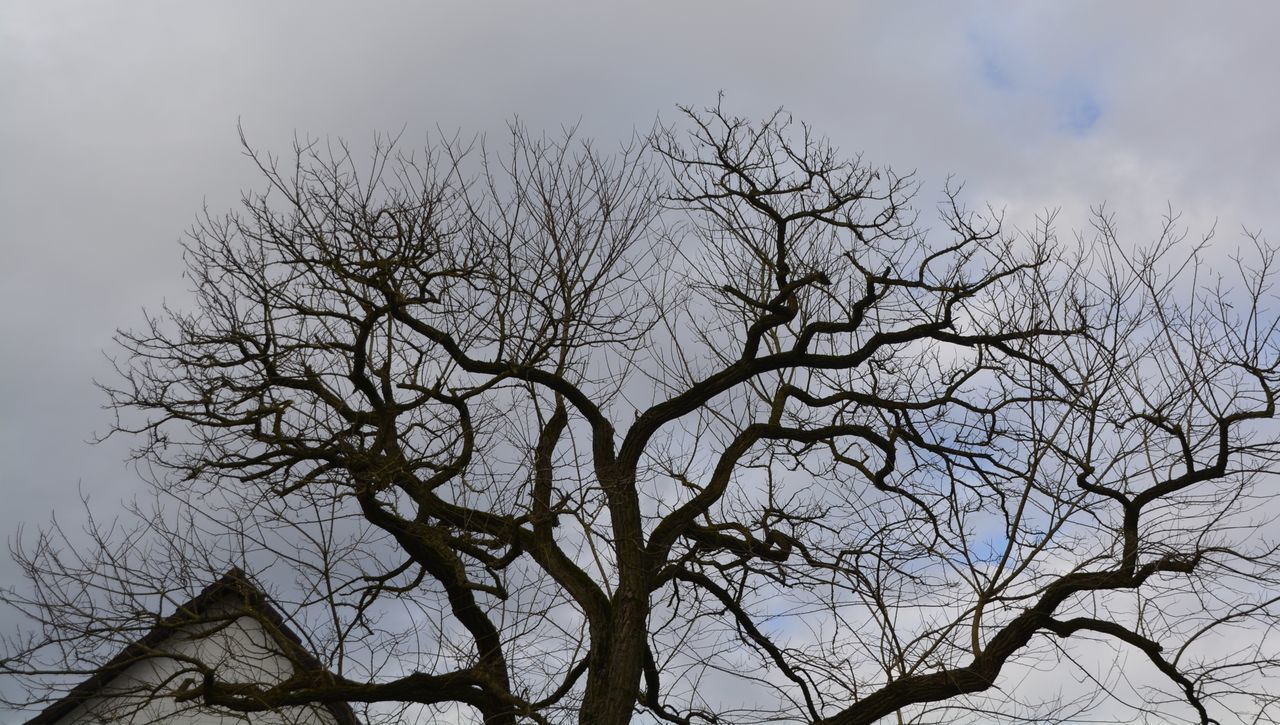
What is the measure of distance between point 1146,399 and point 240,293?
6325 mm

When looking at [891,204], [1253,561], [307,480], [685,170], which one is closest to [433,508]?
[307,480]

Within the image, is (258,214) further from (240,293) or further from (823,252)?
(823,252)

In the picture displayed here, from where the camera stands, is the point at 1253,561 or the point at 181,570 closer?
the point at 1253,561

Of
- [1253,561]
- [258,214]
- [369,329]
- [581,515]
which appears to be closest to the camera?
[1253,561]

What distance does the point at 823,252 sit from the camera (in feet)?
27.3

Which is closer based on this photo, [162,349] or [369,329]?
[369,329]

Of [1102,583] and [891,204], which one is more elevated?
[891,204]

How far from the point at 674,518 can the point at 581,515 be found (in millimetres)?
1202

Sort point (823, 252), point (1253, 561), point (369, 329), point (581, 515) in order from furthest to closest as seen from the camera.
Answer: point (823, 252)
point (369, 329)
point (581, 515)
point (1253, 561)

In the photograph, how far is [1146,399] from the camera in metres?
6.59

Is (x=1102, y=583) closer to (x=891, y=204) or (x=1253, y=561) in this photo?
(x=1253, y=561)

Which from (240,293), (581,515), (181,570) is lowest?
(181,570)

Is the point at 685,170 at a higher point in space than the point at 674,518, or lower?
higher

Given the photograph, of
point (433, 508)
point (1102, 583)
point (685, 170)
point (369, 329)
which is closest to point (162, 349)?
point (369, 329)
